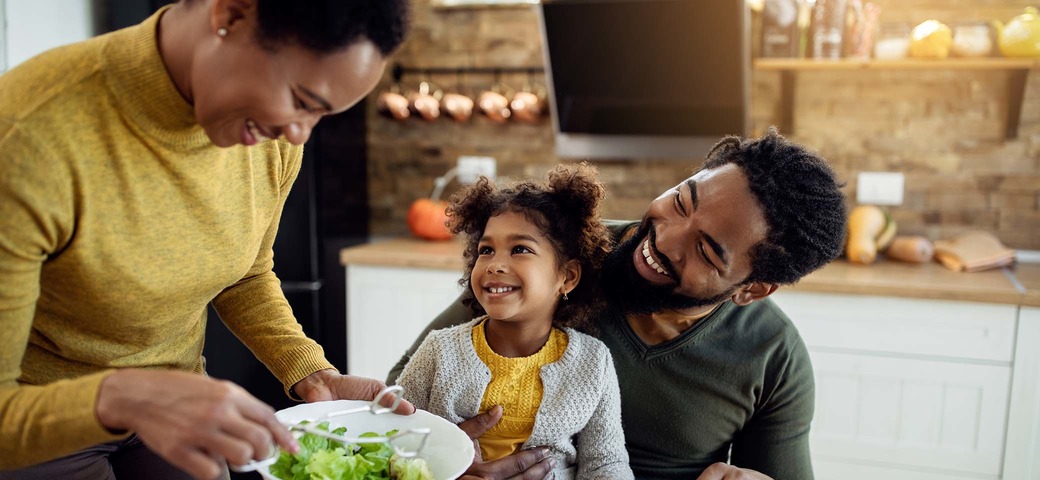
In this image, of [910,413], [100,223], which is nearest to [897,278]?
[910,413]

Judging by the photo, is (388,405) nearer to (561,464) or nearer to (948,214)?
(561,464)

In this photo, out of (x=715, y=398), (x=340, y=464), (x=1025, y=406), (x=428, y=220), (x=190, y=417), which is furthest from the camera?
(x=428, y=220)

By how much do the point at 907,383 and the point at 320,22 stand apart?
216cm

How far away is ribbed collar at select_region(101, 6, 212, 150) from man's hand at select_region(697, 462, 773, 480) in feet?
2.95

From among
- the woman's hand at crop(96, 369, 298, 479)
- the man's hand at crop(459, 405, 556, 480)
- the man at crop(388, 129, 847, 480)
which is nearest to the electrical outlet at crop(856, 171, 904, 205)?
the man at crop(388, 129, 847, 480)

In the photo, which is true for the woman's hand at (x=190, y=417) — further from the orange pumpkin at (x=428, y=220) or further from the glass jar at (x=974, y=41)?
the glass jar at (x=974, y=41)

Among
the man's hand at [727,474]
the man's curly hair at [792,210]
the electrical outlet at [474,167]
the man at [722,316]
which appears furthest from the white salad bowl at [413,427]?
the electrical outlet at [474,167]

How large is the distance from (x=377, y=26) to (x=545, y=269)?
2.10 feet

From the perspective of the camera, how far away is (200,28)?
855 millimetres

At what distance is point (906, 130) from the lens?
9.42 ft

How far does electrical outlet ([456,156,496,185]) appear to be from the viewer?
3256 millimetres

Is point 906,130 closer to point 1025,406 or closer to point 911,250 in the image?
point 911,250

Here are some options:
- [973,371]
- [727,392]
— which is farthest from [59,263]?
[973,371]

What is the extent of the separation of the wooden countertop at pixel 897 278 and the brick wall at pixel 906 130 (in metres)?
0.28
